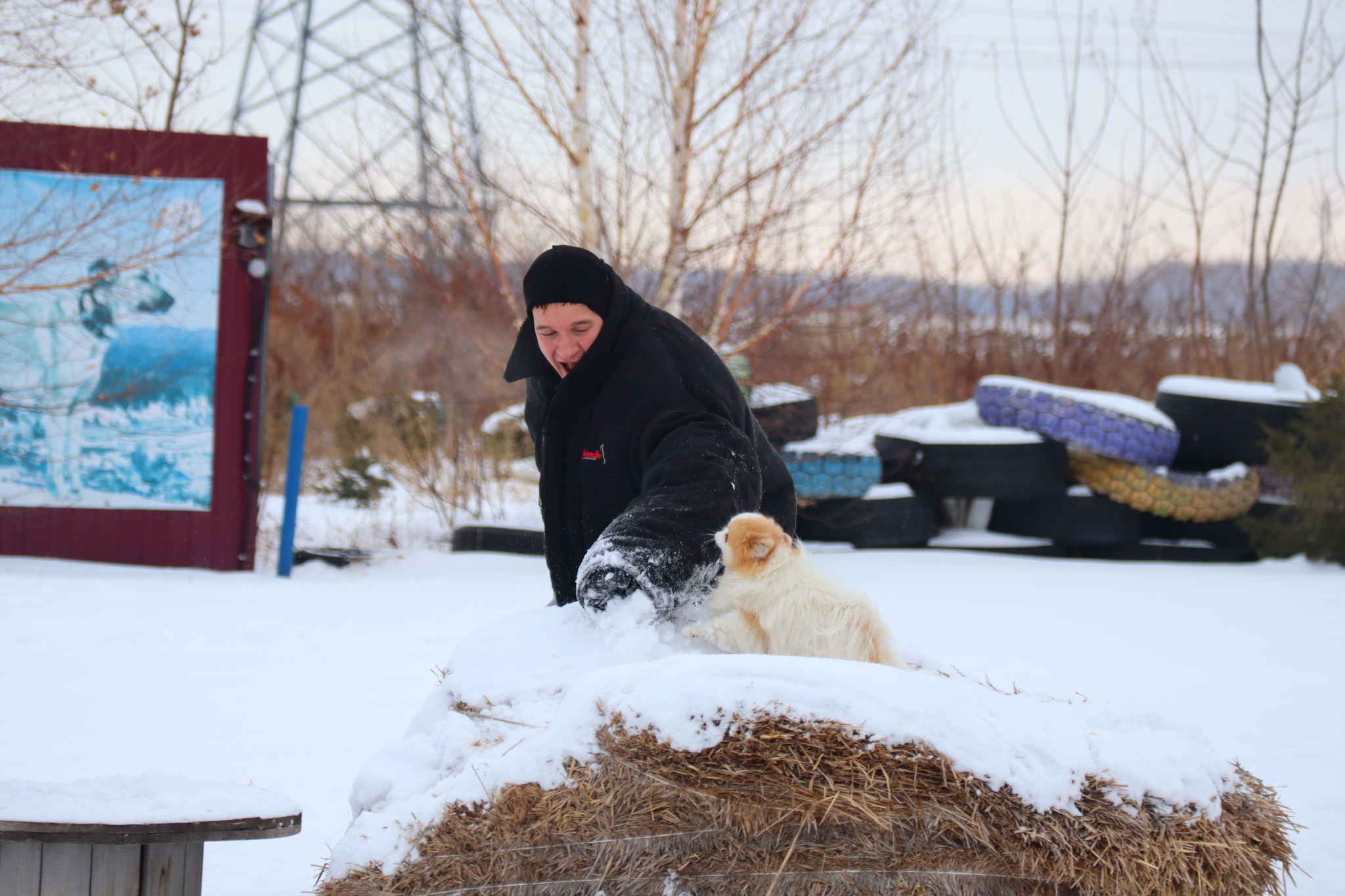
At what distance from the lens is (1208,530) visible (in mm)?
10867

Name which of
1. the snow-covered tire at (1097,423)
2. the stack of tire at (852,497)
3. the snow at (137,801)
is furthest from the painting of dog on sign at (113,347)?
the snow-covered tire at (1097,423)

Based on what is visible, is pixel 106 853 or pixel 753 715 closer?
pixel 753 715

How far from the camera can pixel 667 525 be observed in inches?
95.6

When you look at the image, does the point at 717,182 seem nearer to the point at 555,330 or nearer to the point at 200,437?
the point at 200,437

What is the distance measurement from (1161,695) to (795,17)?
6.61 m

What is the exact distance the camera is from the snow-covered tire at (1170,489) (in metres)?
10.3

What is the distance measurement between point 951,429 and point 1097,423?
1489 mm

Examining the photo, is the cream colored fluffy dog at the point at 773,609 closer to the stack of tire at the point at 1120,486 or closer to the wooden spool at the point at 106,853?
the wooden spool at the point at 106,853

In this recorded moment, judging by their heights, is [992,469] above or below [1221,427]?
below

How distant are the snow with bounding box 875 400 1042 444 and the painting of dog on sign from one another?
7.10 m

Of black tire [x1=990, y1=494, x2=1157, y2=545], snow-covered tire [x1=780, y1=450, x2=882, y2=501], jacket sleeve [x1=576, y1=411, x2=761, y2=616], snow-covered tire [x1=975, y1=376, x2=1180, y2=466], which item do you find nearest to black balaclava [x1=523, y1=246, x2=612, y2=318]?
jacket sleeve [x1=576, y1=411, x2=761, y2=616]

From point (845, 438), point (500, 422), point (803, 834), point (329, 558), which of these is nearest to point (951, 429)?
point (845, 438)

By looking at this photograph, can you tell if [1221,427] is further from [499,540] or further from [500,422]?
[500,422]

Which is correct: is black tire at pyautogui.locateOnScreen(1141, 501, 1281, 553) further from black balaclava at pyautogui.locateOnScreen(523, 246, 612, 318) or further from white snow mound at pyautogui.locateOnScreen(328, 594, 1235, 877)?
black balaclava at pyautogui.locateOnScreen(523, 246, 612, 318)
